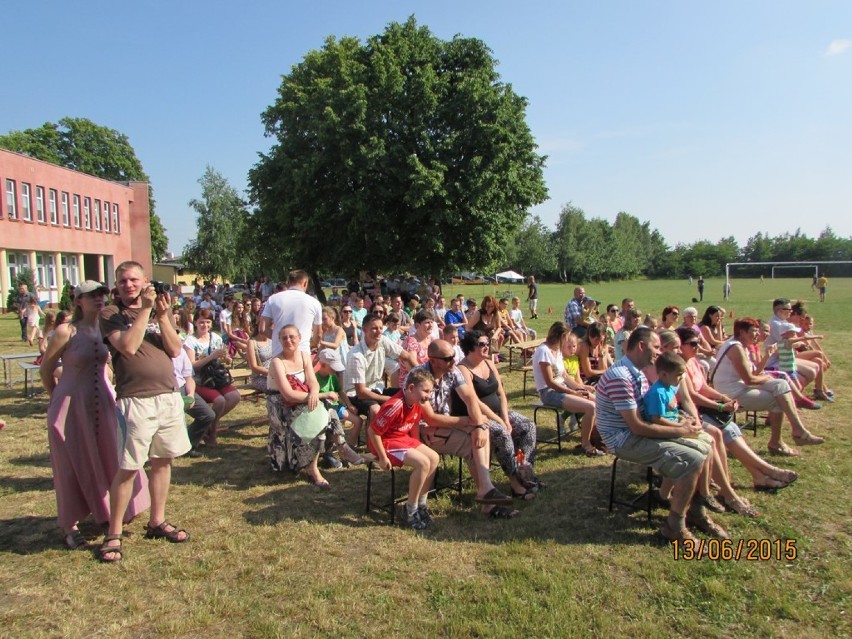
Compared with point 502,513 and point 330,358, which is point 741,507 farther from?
point 330,358

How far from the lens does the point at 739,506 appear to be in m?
4.58

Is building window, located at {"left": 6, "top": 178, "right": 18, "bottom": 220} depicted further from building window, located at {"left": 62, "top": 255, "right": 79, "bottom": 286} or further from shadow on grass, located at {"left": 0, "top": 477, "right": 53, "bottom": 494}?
Result: shadow on grass, located at {"left": 0, "top": 477, "right": 53, "bottom": 494}

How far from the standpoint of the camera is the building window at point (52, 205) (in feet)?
115

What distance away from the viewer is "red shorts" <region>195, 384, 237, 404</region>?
690cm

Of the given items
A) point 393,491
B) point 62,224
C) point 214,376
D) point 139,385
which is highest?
point 62,224

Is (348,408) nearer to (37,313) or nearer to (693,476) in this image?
(693,476)

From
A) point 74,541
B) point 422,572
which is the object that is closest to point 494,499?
point 422,572

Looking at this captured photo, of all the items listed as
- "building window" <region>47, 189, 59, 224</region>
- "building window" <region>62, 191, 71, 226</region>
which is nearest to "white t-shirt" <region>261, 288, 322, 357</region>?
"building window" <region>47, 189, 59, 224</region>

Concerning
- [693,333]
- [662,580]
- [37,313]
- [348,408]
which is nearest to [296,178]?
[37,313]

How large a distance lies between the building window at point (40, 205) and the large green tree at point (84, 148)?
1697 centimetres

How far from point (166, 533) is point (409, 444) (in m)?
1.87

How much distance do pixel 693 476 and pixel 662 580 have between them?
796mm

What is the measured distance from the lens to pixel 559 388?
6.22 m

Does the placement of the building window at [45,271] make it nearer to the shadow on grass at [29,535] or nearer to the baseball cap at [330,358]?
the baseball cap at [330,358]
